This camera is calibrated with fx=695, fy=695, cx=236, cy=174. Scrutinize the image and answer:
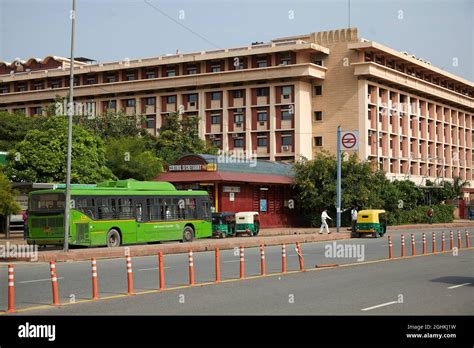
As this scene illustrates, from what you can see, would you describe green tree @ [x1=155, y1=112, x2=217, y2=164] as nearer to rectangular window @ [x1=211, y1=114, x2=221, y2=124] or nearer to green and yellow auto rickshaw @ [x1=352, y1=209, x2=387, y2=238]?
rectangular window @ [x1=211, y1=114, x2=221, y2=124]

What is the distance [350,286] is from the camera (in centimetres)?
1603

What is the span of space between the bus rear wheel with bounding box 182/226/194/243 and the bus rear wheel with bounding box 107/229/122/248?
511 cm

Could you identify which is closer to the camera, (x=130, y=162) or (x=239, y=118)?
(x=130, y=162)

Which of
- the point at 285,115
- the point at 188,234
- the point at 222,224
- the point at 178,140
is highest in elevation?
the point at 285,115

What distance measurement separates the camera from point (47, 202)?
28766mm

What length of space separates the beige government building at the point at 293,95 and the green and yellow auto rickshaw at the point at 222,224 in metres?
34.3

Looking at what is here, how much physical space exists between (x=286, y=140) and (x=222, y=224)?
120 feet

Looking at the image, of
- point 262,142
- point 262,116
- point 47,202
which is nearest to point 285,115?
point 262,116

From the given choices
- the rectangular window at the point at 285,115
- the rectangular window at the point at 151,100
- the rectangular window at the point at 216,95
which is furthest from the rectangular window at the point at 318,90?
the rectangular window at the point at 151,100

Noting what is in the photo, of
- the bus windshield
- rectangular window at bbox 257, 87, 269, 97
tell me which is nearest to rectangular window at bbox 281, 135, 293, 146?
rectangular window at bbox 257, 87, 269, 97

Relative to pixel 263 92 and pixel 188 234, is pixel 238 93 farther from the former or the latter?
pixel 188 234

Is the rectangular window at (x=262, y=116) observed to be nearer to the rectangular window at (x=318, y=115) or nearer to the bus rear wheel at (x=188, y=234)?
the rectangular window at (x=318, y=115)

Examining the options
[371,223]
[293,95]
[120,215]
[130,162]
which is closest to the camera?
[120,215]
